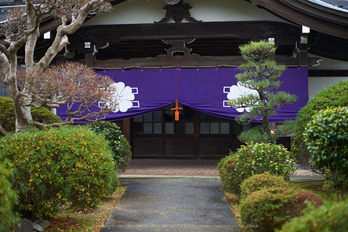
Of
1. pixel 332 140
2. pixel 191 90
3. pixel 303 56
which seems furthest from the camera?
pixel 191 90

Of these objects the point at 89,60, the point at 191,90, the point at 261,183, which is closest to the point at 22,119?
the point at 261,183

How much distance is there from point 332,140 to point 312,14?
19.0 feet

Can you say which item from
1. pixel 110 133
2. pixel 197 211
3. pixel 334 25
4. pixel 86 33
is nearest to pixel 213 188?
pixel 197 211

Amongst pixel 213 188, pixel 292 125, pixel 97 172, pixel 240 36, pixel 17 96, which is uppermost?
pixel 240 36

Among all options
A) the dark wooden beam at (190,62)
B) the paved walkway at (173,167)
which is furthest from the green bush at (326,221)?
the dark wooden beam at (190,62)

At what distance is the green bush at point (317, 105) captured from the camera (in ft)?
25.3

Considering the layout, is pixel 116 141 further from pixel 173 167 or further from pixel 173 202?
pixel 173 167

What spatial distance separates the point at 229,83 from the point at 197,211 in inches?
200

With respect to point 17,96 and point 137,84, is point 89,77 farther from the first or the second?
point 137,84

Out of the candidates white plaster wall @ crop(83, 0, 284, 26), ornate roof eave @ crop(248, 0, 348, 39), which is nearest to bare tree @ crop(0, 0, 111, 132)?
white plaster wall @ crop(83, 0, 284, 26)

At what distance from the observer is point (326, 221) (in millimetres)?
2633

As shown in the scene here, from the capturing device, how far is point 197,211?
7.29 m

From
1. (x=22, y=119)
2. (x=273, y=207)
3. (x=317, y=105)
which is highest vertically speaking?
(x=317, y=105)

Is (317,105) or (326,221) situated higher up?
(317,105)
